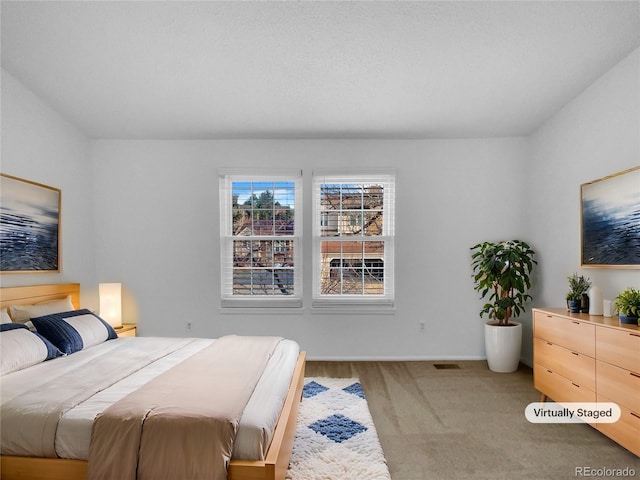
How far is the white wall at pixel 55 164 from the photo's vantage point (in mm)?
3443

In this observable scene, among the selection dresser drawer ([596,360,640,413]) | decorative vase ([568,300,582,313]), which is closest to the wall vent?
decorative vase ([568,300,582,313])

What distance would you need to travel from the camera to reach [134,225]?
475 centimetres

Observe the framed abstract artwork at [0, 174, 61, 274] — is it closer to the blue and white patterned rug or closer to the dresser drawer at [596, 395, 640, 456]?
the blue and white patterned rug

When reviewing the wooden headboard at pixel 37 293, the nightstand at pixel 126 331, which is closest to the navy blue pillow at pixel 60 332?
the wooden headboard at pixel 37 293

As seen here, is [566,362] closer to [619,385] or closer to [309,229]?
[619,385]

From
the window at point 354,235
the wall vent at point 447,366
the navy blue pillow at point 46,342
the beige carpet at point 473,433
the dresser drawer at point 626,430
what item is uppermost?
the window at point 354,235

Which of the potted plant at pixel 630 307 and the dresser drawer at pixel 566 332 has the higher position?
the potted plant at pixel 630 307

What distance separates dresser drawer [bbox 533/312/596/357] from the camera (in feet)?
9.11

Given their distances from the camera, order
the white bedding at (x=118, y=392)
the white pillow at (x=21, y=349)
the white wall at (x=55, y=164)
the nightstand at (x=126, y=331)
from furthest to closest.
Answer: the nightstand at (x=126, y=331) → the white wall at (x=55, y=164) → the white pillow at (x=21, y=349) → the white bedding at (x=118, y=392)

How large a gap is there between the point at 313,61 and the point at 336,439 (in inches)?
113

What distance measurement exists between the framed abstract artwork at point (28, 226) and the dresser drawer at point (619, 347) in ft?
15.3

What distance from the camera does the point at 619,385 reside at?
8.14 feet

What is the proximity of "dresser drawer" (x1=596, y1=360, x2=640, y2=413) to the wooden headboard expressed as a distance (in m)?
4.54

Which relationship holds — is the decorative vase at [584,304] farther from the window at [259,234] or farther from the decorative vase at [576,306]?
the window at [259,234]
